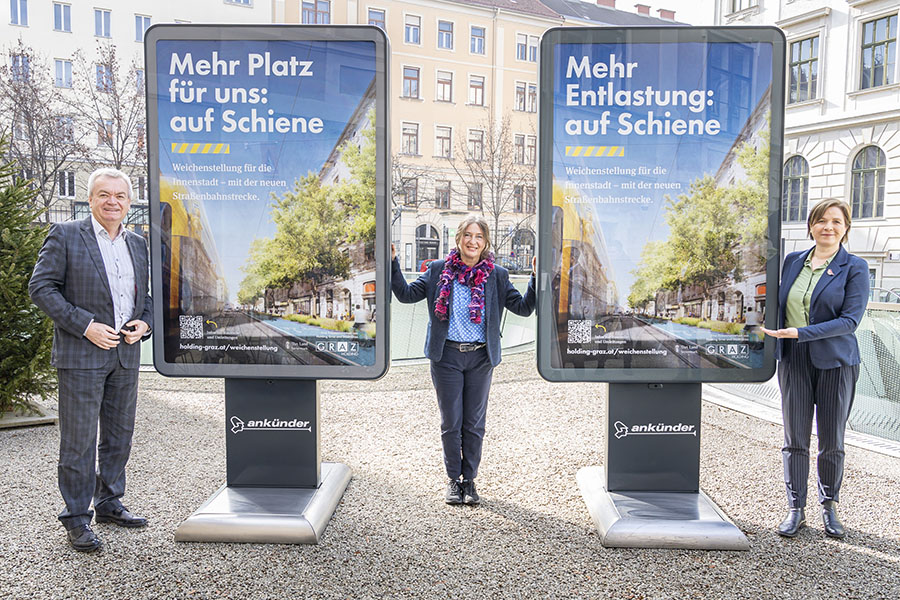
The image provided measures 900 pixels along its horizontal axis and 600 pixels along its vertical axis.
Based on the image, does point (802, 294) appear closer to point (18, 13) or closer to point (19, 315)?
point (19, 315)

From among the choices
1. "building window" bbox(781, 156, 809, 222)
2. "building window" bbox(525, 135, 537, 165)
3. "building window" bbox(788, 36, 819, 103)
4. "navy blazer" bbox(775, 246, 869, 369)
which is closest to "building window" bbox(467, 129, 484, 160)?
"building window" bbox(525, 135, 537, 165)

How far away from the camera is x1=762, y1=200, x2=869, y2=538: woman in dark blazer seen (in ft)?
13.1

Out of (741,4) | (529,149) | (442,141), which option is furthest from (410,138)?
(741,4)

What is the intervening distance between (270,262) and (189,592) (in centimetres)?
179

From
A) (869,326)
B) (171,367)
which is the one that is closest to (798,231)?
(869,326)

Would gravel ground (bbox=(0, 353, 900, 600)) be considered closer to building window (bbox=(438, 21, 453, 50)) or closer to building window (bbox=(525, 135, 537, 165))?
building window (bbox=(525, 135, 537, 165))

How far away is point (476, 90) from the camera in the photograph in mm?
38031

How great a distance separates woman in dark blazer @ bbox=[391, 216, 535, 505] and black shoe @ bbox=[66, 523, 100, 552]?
205 cm

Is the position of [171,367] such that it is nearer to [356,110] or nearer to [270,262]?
[270,262]

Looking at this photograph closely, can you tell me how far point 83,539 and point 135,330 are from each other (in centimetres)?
113

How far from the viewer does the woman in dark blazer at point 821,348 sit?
13.1ft

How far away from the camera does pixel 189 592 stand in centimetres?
338

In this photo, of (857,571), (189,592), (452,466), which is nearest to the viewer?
(189,592)

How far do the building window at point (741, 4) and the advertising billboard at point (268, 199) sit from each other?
2609cm
